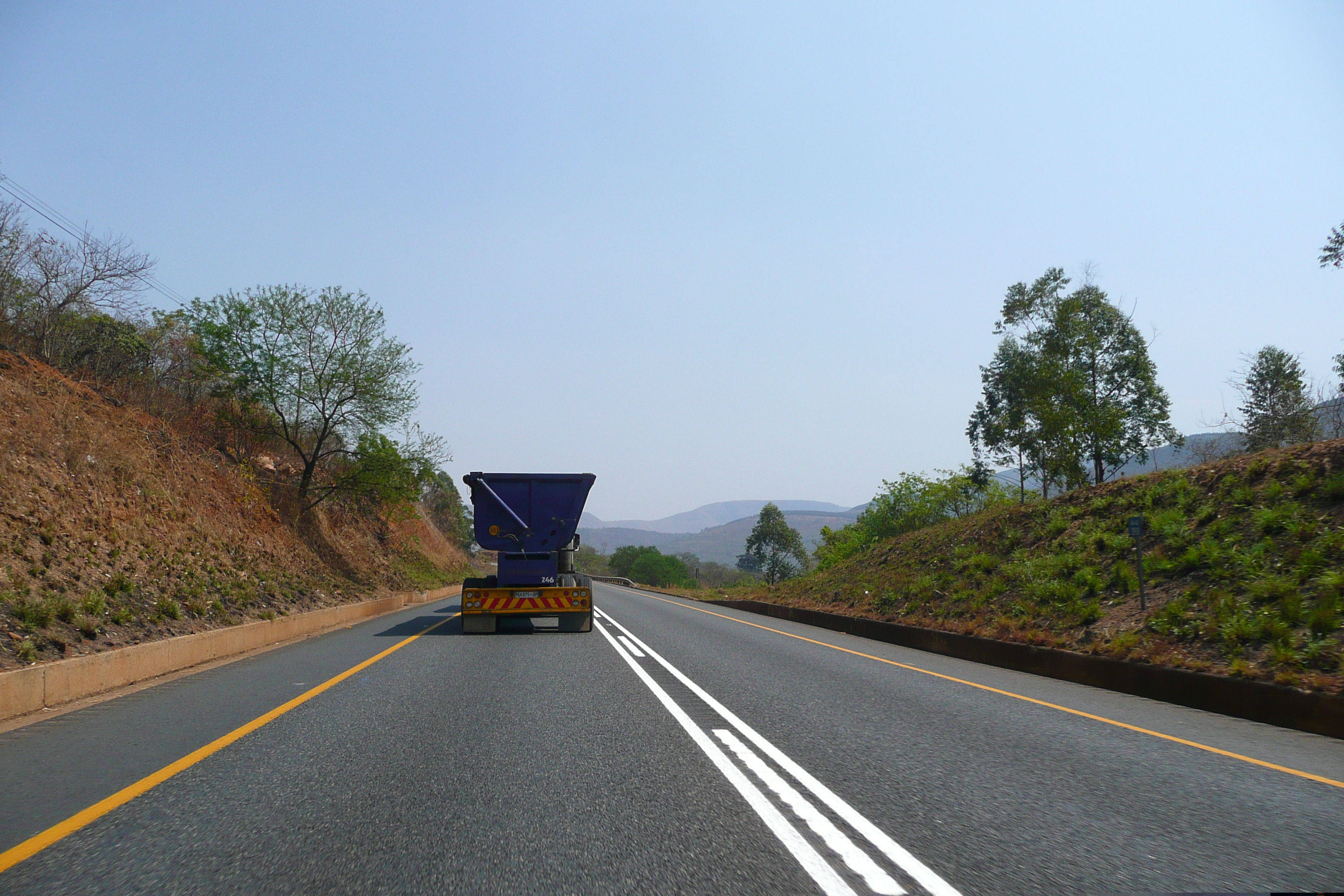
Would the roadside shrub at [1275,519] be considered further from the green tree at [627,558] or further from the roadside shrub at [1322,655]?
the green tree at [627,558]

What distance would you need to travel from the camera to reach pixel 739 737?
22.1 feet

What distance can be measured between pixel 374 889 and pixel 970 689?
8.13 meters

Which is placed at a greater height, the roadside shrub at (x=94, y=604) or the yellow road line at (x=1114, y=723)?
the roadside shrub at (x=94, y=604)

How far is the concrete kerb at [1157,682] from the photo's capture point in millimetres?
7695

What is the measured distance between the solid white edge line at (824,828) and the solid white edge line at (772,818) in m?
0.10

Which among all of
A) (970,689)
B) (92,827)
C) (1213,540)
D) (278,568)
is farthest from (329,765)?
(278,568)

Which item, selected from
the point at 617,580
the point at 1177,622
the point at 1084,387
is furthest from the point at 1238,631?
the point at 617,580

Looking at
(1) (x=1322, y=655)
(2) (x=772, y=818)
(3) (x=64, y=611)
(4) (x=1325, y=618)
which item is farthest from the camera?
(3) (x=64, y=611)

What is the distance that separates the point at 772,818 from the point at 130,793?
3.96 meters

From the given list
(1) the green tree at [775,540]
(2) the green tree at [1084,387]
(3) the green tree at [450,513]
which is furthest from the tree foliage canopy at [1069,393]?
(1) the green tree at [775,540]

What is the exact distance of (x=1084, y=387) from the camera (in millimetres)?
42438

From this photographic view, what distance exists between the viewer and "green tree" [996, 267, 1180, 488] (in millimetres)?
37281

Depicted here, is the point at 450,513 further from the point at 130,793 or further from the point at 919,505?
the point at 130,793

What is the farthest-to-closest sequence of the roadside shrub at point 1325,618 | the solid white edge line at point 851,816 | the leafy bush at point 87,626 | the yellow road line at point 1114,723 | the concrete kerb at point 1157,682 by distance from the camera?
the leafy bush at point 87,626 → the roadside shrub at point 1325,618 → the concrete kerb at point 1157,682 → the yellow road line at point 1114,723 → the solid white edge line at point 851,816
